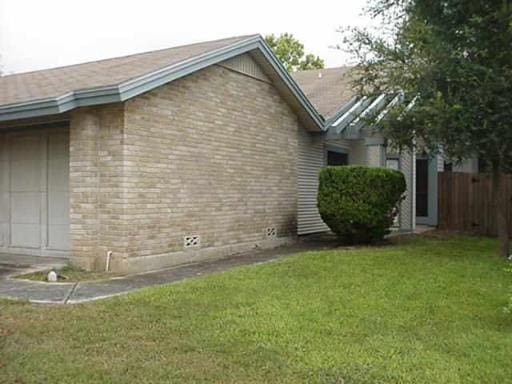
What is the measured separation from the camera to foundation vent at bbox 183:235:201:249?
389 inches

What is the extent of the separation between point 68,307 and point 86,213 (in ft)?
9.18

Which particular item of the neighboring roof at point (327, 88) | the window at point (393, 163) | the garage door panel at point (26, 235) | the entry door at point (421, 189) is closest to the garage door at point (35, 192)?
the garage door panel at point (26, 235)

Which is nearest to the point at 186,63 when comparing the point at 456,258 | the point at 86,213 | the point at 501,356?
the point at 86,213

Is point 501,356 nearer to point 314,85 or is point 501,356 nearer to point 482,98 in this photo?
point 482,98

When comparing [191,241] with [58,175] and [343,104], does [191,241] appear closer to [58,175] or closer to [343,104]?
[58,175]

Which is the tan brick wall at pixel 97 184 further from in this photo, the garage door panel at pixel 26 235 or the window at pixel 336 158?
the window at pixel 336 158

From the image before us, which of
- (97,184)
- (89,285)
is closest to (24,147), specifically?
(97,184)

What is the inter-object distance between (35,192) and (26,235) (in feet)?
2.87

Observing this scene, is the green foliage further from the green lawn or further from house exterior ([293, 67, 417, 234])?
the green lawn

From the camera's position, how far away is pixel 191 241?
10.0m

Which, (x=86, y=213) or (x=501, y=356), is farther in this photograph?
(x=86, y=213)

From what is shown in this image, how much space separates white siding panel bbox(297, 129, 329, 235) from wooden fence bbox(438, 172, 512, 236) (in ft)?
13.4

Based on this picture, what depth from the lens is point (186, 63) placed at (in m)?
9.46

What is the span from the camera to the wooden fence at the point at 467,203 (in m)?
15.5
